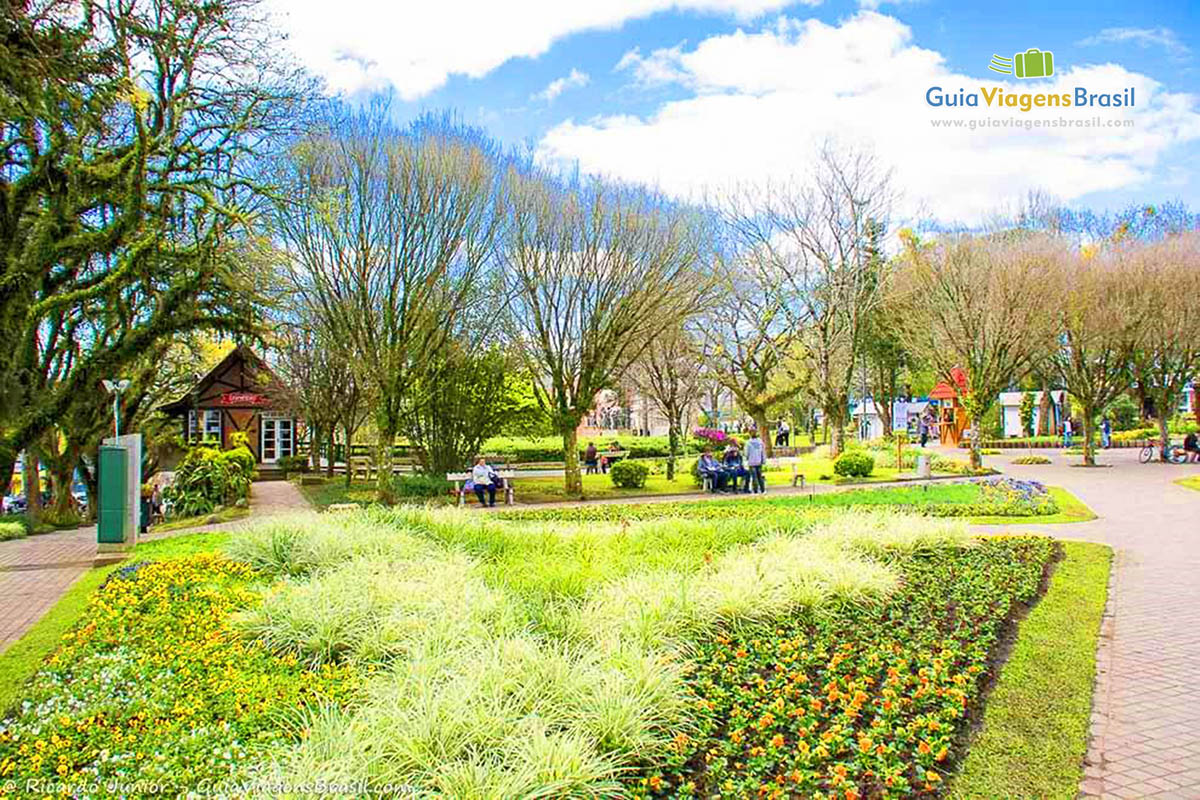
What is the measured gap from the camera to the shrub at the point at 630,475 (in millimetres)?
22891

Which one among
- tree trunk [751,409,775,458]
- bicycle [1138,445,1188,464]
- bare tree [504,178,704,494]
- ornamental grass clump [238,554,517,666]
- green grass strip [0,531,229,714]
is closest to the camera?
ornamental grass clump [238,554,517,666]

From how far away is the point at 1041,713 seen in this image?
4.84m

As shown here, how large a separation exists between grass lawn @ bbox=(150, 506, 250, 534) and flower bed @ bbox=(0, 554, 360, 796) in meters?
9.83

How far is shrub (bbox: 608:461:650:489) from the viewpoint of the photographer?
2289cm

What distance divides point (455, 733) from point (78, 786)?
186 cm

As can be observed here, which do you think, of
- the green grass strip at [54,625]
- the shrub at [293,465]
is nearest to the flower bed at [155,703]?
the green grass strip at [54,625]

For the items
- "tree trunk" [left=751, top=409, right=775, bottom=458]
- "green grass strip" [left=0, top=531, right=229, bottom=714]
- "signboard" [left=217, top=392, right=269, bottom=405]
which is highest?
"signboard" [left=217, top=392, right=269, bottom=405]

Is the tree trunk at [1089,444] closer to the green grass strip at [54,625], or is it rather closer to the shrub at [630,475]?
the shrub at [630,475]

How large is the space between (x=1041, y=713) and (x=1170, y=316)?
30.5m

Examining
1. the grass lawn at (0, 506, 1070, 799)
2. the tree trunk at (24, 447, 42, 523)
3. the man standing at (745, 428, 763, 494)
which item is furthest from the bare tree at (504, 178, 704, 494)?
the grass lawn at (0, 506, 1070, 799)

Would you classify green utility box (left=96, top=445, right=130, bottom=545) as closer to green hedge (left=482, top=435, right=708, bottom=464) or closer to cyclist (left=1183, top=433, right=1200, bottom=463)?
green hedge (left=482, top=435, right=708, bottom=464)

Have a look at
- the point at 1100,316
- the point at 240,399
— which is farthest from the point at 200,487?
the point at 1100,316

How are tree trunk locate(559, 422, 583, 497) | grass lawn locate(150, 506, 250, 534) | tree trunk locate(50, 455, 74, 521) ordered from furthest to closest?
tree trunk locate(559, 422, 583, 497), tree trunk locate(50, 455, 74, 521), grass lawn locate(150, 506, 250, 534)

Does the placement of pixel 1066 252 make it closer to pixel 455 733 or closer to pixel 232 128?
pixel 232 128
